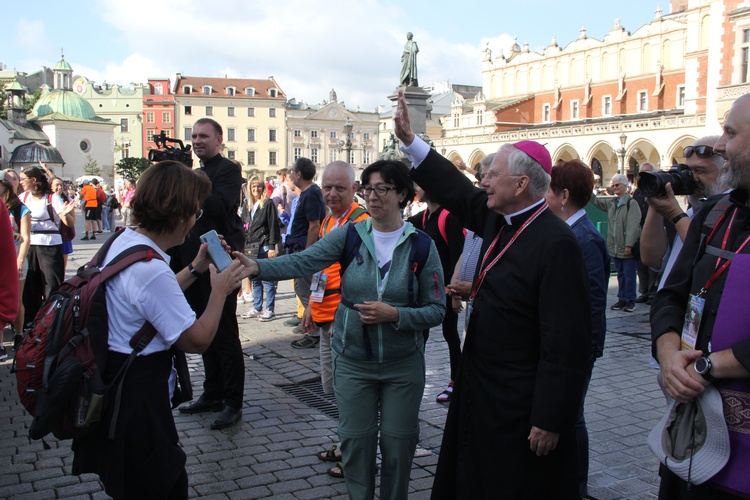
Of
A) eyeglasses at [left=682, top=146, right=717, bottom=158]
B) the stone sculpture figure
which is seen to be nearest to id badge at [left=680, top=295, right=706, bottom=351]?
eyeglasses at [left=682, top=146, right=717, bottom=158]

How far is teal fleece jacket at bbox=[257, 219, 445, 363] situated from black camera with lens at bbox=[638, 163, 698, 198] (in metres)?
1.28

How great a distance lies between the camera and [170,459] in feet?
9.41

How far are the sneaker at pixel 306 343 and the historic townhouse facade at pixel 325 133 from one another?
9081 centimetres

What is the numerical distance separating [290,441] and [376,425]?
5.60 ft

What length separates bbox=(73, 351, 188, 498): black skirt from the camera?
9.11ft

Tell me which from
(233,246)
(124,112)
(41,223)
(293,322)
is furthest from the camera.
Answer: (124,112)

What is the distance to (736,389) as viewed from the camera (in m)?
2.18

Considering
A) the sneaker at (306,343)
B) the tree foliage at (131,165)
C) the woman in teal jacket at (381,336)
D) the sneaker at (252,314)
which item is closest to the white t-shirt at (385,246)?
the woman in teal jacket at (381,336)

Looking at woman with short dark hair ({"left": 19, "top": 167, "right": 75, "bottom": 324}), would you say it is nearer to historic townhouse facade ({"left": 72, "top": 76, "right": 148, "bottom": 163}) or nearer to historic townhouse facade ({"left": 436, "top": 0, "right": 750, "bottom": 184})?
historic townhouse facade ({"left": 436, "top": 0, "right": 750, "bottom": 184})

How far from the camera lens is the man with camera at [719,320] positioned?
2.17 metres

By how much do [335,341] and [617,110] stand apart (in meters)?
67.5

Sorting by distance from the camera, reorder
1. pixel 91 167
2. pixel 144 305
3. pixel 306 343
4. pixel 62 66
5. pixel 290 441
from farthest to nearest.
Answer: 1. pixel 62 66
2. pixel 91 167
3. pixel 306 343
4. pixel 290 441
5. pixel 144 305

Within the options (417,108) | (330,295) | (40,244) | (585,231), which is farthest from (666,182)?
(417,108)

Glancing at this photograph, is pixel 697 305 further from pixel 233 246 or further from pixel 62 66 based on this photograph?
pixel 62 66
